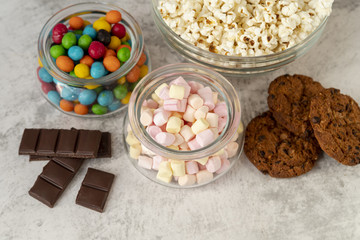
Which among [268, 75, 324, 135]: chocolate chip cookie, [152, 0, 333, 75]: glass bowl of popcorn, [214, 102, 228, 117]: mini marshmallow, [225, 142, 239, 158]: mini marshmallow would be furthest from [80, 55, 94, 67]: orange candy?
[268, 75, 324, 135]: chocolate chip cookie

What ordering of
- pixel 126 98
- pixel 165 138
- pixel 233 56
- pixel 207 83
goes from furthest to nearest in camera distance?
pixel 126 98
pixel 207 83
pixel 233 56
pixel 165 138

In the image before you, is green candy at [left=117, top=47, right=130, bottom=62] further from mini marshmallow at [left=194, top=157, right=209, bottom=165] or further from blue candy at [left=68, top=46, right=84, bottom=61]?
mini marshmallow at [left=194, top=157, right=209, bottom=165]

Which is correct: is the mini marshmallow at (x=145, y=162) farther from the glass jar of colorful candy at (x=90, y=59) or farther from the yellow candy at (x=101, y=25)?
the yellow candy at (x=101, y=25)

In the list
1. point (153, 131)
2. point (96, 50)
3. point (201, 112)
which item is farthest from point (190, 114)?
point (96, 50)

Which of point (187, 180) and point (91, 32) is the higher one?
point (91, 32)

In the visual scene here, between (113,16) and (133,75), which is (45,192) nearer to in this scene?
(133,75)

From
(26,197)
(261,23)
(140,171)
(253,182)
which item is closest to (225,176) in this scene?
(253,182)

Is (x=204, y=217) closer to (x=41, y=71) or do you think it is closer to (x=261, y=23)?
(x=261, y=23)
